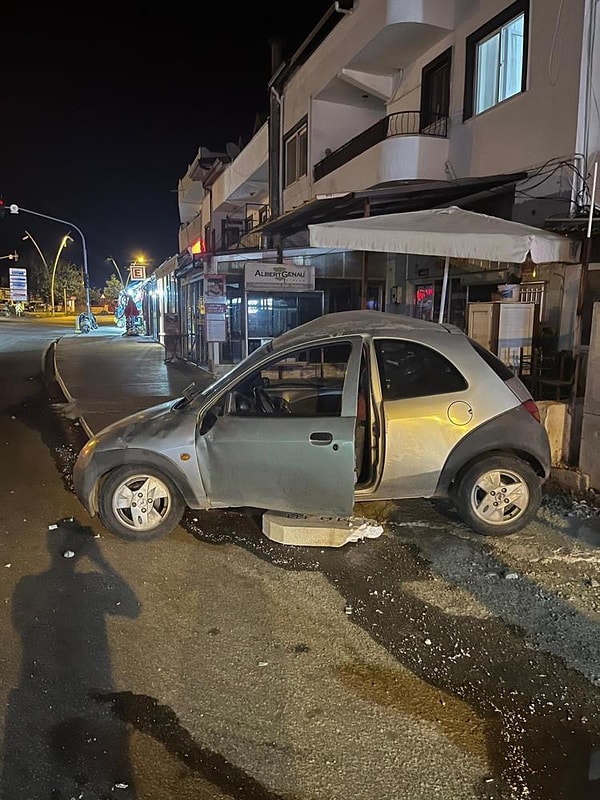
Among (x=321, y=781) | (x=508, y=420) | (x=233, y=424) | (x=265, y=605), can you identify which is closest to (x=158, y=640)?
(x=265, y=605)

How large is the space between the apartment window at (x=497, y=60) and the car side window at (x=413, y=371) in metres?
7.55

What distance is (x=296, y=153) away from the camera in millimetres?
19500

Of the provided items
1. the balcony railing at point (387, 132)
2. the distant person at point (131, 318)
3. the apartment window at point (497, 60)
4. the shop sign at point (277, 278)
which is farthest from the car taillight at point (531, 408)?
the distant person at point (131, 318)

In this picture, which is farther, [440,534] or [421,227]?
[421,227]

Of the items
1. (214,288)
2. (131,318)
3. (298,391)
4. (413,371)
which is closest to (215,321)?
(214,288)

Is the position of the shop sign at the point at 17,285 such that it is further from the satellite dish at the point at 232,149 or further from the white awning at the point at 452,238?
the white awning at the point at 452,238

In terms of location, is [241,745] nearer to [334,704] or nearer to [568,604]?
[334,704]

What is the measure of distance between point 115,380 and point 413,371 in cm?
1121

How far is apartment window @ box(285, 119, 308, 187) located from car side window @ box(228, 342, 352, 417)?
14.0 metres

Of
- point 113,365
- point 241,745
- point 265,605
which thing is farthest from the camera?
point 113,365

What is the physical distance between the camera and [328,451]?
4.79 meters

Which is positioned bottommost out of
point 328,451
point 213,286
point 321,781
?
point 321,781

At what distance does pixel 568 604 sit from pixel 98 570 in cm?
346

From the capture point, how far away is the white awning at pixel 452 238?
6.93m
